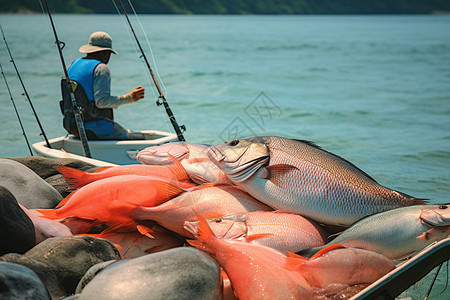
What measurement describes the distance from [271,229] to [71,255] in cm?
109

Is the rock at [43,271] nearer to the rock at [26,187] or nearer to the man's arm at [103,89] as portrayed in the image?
the rock at [26,187]

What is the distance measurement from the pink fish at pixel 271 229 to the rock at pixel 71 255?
0.51 meters

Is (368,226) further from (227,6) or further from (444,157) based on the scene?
(227,6)

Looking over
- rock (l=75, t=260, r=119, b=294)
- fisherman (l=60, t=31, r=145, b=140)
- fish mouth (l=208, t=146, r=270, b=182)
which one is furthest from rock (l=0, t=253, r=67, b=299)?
fisherman (l=60, t=31, r=145, b=140)

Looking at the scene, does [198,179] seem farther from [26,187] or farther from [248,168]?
[26,187]

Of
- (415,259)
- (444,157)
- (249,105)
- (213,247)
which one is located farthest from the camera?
(249,105)

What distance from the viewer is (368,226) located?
2.80m

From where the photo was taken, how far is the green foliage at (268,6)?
291 ft

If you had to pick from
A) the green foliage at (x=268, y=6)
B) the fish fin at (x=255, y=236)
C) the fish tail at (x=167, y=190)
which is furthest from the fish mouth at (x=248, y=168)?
the green foliage at (x=268, y=6)

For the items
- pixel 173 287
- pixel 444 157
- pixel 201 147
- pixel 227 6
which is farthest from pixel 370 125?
pixel 227 6

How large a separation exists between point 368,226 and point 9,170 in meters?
2.34

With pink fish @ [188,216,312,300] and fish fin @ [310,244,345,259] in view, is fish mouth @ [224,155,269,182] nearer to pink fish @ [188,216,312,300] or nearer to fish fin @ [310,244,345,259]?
pink fish @ [188,216,312,300]

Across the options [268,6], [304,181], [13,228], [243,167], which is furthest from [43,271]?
[268,6]

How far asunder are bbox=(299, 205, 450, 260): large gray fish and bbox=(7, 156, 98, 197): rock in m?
2.01
